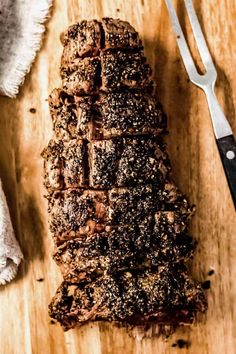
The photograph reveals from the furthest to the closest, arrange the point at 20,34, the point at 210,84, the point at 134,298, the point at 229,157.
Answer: the point at 20,34 → the point at 210,84 → the point at 229,157 → the point at 134,298

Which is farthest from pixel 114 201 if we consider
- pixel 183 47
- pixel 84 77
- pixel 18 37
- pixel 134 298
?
pixel 18 37

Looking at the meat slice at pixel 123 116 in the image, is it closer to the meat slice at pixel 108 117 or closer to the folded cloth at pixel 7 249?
the meat slice at pixel 108 117

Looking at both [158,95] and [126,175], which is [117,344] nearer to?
[126,175]

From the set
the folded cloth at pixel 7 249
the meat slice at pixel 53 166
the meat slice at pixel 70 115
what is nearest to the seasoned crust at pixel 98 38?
the meat slice at pixel 70 115

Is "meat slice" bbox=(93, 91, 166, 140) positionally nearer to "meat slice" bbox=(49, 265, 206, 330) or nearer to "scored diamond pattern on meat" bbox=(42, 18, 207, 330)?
"scored diamond pattern on meat" bbox=(42, 18, 207, 330)

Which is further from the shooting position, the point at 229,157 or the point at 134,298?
the point at 229,157

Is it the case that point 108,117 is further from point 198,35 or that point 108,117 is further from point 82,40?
point 198,35

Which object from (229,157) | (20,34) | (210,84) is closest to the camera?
(229,157)
